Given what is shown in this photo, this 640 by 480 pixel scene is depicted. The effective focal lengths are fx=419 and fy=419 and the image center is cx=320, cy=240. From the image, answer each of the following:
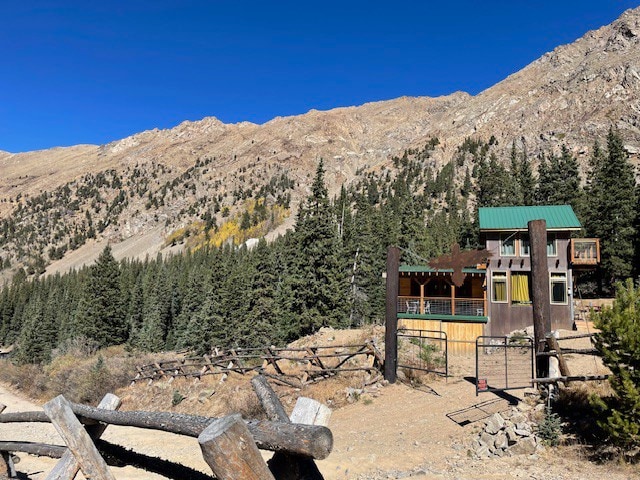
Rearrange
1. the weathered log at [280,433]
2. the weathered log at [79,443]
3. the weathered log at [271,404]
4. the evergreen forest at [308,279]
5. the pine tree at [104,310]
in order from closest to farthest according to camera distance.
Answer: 1. the weathered log at [280,433]
2. the weathered log at [271,404]
3. the weathered log at [79,443]
4. the evergreen forest at [308,279]
5. the pine tree at [104,310]

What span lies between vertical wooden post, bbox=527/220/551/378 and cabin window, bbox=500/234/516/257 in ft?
52.7

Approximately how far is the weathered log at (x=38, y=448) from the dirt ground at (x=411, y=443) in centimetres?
314

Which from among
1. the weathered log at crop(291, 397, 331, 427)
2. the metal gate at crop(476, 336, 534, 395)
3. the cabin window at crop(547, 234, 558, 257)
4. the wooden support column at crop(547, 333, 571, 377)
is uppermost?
the weathered log at crop(291, 397, 331, 427)

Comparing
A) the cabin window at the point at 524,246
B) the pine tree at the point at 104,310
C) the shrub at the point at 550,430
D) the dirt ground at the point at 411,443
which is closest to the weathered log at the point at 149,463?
the dirt ground at the point at 411,443

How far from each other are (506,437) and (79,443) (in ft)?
28.5

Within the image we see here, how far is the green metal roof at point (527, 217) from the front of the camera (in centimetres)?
2638

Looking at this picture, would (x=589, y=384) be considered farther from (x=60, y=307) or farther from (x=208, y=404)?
(x=60, y=307)

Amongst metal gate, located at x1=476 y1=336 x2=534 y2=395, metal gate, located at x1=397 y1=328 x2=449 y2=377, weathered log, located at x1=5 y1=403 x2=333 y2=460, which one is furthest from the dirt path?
weathered log, located at x1=5 y1=403 x2=333 y2=460

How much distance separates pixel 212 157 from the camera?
19200 cm

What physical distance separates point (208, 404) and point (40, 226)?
593ft

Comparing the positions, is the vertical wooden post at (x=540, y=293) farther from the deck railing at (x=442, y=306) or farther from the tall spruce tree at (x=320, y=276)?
the tall spruce tree at (x=320, y=276)

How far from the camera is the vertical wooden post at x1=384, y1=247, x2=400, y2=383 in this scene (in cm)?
1463

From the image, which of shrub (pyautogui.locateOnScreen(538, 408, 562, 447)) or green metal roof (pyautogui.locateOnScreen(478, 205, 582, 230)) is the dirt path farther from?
green metal roof (pyautogui.locateOnScreen(478, 205, 582, 230))

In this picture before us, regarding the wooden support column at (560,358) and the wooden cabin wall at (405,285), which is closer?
the wooden support column at (560,358)
